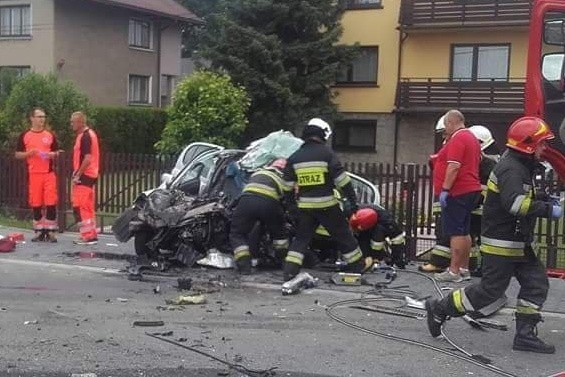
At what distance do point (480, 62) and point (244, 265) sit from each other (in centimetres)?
2006

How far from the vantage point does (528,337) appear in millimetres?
6230

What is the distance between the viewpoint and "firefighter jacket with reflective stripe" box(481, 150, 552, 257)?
6035mm

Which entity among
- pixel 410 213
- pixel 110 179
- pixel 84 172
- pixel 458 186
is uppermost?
pixel 458 186

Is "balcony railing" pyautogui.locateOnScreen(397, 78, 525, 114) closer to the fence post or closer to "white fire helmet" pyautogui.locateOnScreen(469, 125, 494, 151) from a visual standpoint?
the fence post

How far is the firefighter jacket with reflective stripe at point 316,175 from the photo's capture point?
8.30 m

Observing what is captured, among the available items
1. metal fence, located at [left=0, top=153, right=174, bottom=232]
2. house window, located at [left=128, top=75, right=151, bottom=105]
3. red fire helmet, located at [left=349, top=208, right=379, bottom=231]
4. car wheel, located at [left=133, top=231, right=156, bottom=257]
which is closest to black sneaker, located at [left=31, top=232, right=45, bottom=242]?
metal fence, located at [left=0, top=153, right=174, bottom=232]

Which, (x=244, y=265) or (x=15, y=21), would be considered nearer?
(x=244, y=265)

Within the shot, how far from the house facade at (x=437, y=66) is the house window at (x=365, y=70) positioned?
261 mm

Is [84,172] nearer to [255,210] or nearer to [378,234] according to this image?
[255,210]

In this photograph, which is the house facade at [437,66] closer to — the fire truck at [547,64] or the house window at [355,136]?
the house window at [355,136]

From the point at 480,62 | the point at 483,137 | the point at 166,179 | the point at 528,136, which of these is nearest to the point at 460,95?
the point at 480,62

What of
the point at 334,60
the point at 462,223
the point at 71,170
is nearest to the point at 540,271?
the point at 462,223

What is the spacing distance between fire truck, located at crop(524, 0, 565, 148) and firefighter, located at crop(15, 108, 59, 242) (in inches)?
246

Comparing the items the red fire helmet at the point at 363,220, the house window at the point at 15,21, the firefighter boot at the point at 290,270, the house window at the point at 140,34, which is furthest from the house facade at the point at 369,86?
the firefighter boot at the point at 290,270
